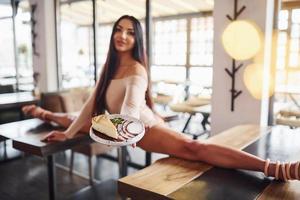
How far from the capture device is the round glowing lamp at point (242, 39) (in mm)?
2281

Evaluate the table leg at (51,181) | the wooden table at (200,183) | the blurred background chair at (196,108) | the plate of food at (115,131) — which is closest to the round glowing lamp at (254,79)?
the blurred background chair at (196,108)

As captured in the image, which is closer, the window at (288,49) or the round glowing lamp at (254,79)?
the window at (288,49)

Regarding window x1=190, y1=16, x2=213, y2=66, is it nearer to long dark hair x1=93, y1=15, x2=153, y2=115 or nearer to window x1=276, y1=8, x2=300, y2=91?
window x1=276, y1=8, x2=300, y2=91

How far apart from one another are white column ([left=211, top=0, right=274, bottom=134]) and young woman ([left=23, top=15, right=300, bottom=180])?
3.99 ft

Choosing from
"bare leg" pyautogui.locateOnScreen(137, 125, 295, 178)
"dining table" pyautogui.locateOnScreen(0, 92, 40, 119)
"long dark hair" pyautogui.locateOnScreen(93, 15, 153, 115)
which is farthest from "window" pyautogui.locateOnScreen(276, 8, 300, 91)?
"dining table" pyautogui.locateOnScreen(0, 92, 40, 119)

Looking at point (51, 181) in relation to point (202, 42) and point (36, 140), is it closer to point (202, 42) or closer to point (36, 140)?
point (36, 140)

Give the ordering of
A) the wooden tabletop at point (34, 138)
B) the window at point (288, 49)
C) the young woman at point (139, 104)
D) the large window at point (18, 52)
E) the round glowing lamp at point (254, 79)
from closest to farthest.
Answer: the young woman at point (139, 104) → the wooden tabletop at point (34, 138) → the window at point (288, 49) → the round glowing lamp at point (254, 79) → the large window at point (18, 52)

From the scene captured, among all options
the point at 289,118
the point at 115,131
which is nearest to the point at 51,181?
the point at 115,131

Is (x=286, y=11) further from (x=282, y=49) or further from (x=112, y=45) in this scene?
(x=112, y=45)

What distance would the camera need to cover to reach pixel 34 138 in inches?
75.0

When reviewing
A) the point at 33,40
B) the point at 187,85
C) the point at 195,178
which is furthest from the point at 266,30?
the point at 33,40

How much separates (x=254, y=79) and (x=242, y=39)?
0.32 meters

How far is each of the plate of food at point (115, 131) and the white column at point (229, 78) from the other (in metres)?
1.76

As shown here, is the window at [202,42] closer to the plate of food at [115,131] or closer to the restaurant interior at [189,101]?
the restaurant interior at [189,101]
